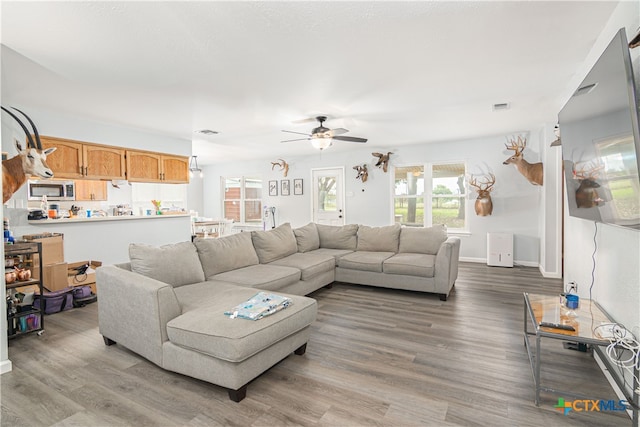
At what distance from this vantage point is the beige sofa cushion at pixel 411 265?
4.01 meters

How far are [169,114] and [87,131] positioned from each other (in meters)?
1.37

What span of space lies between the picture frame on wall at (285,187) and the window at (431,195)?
2.92 metres

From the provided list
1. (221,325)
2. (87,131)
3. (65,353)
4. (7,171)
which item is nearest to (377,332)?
(221,325)

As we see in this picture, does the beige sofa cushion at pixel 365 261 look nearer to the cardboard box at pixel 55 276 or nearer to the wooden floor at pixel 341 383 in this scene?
the wooden floor at pixel 341 383

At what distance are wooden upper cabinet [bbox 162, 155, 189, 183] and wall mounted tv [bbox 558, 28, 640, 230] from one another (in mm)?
5656

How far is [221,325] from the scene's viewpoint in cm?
208

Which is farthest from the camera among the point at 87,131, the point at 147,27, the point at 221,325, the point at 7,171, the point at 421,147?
the point at 421,147

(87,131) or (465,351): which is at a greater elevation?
(87,131)

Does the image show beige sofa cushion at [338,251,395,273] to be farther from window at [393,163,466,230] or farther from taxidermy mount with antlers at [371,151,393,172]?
taxidermy mount with antlers at [371,151,393,172]

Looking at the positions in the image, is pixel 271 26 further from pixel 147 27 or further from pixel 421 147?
pixel 421 147

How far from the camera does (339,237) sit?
17.2ft

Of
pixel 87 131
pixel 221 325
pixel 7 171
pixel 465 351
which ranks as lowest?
pixel 465 351

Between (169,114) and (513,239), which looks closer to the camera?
(169,114)

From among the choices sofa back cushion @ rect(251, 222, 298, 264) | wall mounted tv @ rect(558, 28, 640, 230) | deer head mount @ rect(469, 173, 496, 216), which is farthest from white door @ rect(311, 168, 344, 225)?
wall mounted tv @ rect(558, 28, 640, 230)
